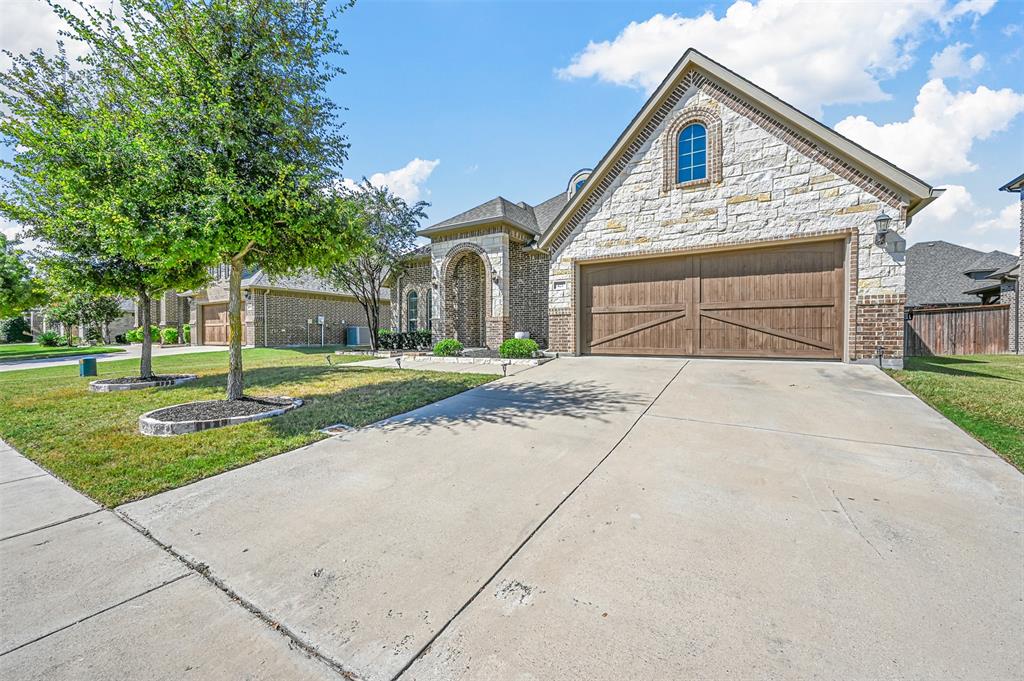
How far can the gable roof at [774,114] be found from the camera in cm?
844

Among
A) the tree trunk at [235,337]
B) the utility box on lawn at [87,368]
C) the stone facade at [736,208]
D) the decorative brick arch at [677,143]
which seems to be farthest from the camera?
the utility box on lawn at [87,368]

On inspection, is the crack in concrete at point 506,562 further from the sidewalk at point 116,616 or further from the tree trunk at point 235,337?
the tree trunk at point 235,337

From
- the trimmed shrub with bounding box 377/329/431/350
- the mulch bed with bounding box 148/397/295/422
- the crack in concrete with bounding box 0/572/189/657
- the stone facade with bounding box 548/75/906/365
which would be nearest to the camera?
the crack in concrete with bounding box 0/572/189/657

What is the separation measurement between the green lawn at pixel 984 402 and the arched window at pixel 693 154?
242 inches

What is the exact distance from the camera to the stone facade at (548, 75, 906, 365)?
8.67m

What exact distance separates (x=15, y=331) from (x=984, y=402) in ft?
180

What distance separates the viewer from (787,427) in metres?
4.72

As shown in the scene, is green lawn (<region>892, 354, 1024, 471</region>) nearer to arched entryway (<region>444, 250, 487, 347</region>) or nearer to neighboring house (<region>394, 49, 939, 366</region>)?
neighboring house (<region>394, 49, 939, 366</region>)

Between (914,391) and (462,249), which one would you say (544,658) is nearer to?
Answer: (914,391)

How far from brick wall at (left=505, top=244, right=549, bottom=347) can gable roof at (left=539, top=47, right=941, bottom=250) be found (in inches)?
122

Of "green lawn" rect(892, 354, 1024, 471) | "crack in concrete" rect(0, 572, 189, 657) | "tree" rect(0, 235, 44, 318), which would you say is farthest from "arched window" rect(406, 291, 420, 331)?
"crack in concrete" rect(0, 572, 189, 657)

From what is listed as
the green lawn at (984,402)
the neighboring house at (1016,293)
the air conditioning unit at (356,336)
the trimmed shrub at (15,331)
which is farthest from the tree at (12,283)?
the neighboring house at (1016,293)

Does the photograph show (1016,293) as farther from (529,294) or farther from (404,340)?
(404,340)

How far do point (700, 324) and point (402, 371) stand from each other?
25.0 feet
